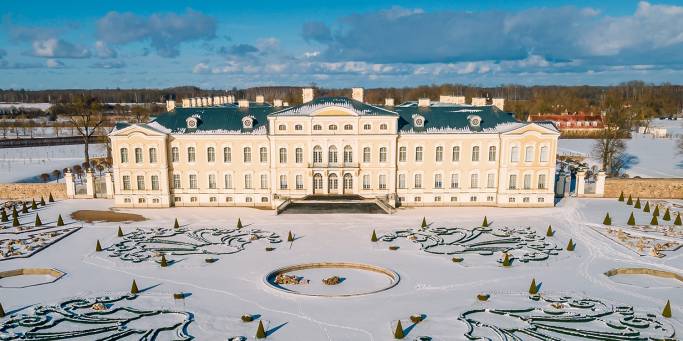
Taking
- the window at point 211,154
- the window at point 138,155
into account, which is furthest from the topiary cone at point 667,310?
the window at point 138,155

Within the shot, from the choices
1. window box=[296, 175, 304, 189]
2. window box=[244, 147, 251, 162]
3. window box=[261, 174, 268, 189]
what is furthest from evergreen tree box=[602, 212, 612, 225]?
window box=[244, 147, 251, 162]

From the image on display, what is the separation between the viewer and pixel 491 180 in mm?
44000

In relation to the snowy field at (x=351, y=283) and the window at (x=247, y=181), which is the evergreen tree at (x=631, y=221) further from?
the window at (x=247, y=181)

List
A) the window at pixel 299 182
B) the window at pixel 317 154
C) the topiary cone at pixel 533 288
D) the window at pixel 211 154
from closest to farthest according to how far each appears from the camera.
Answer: the topiary cone at pixel 533 288 < the window at pixel 317 154 < the window at pixel 211 154 < the window at pixel 299 182

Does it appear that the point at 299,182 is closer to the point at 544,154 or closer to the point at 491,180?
the point at 491,180

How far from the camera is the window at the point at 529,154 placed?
43156 millimetres

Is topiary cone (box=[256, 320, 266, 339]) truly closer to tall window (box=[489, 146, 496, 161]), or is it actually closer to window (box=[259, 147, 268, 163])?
window (box=[259, 147, 268, 163])

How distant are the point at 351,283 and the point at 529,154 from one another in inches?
937

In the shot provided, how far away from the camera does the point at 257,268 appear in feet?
95.2

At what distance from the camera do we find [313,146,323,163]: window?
143 ft

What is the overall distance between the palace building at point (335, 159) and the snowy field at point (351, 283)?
5224 mm

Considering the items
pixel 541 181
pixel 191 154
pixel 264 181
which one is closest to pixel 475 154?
pixel 541 181

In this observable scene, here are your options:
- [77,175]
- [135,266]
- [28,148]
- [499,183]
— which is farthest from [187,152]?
[28,148]

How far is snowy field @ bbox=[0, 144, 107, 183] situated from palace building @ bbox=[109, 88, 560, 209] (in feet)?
70.6
